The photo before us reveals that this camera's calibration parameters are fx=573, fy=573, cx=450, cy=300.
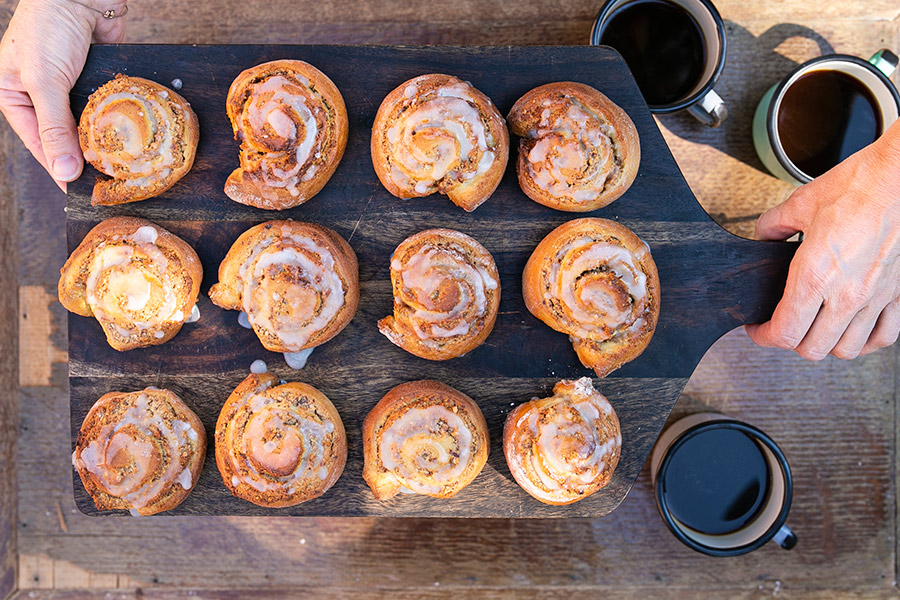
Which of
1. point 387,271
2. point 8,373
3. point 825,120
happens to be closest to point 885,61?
point 825,120

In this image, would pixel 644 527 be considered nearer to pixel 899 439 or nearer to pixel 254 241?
pixel 899 439

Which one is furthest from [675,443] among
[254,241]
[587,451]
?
[254,241]

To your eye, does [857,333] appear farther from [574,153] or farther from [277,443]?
[277,443]

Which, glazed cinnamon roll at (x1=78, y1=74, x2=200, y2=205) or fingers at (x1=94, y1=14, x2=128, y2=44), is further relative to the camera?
fingers at (x1=94, y1=14, x2=128, y2=44)

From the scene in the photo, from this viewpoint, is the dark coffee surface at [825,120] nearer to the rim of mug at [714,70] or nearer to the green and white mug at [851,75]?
the green and white mug at [851,75]

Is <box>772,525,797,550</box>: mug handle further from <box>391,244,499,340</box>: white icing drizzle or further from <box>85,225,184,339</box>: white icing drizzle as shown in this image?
<box>85,225,184,339</box>: white icing drizzle

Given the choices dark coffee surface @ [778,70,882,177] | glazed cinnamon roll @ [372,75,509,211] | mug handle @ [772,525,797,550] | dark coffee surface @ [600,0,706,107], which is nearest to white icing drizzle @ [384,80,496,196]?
glazed cinnamon roll @ [372,75,509,211]

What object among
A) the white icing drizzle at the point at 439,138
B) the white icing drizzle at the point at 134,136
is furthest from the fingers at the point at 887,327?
the white icing drizzle at the point at 134,136
